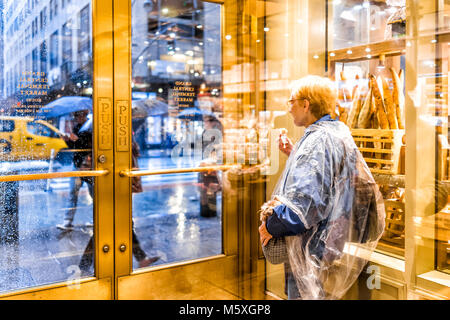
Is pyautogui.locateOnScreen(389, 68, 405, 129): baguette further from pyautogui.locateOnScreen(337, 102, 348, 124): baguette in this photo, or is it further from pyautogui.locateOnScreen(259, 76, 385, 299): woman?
pyautogui.locateOnScreen(259, 76, 385, 299): woman

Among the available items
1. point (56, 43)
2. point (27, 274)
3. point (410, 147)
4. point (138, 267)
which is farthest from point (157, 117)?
point (410, 147)

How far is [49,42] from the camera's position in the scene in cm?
263

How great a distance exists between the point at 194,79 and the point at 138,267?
1.42 metres

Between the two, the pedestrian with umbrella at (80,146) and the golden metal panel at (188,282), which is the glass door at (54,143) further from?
the golden metal panel at (188,282)

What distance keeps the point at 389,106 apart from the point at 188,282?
6.08 ft

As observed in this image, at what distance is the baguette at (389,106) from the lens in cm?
253

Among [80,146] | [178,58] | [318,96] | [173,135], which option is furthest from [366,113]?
[80,146]

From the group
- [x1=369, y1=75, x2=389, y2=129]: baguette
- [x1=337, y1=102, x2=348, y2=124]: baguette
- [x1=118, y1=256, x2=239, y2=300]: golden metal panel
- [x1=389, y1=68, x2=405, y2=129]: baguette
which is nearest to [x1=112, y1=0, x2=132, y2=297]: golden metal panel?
[x1=118, y1=256, x2=239, y2=300]: golden metal panel

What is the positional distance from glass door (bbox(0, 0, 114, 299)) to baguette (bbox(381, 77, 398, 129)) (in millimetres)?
1735

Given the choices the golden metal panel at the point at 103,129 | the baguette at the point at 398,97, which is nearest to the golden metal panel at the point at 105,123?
the golden metal panel at the point at 103,129

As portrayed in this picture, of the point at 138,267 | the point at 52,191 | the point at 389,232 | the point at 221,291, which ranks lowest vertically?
the point at 221,291

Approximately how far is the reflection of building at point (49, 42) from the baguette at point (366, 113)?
1.75 meters

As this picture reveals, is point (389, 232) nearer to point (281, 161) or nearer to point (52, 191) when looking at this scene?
point (281, 161)
